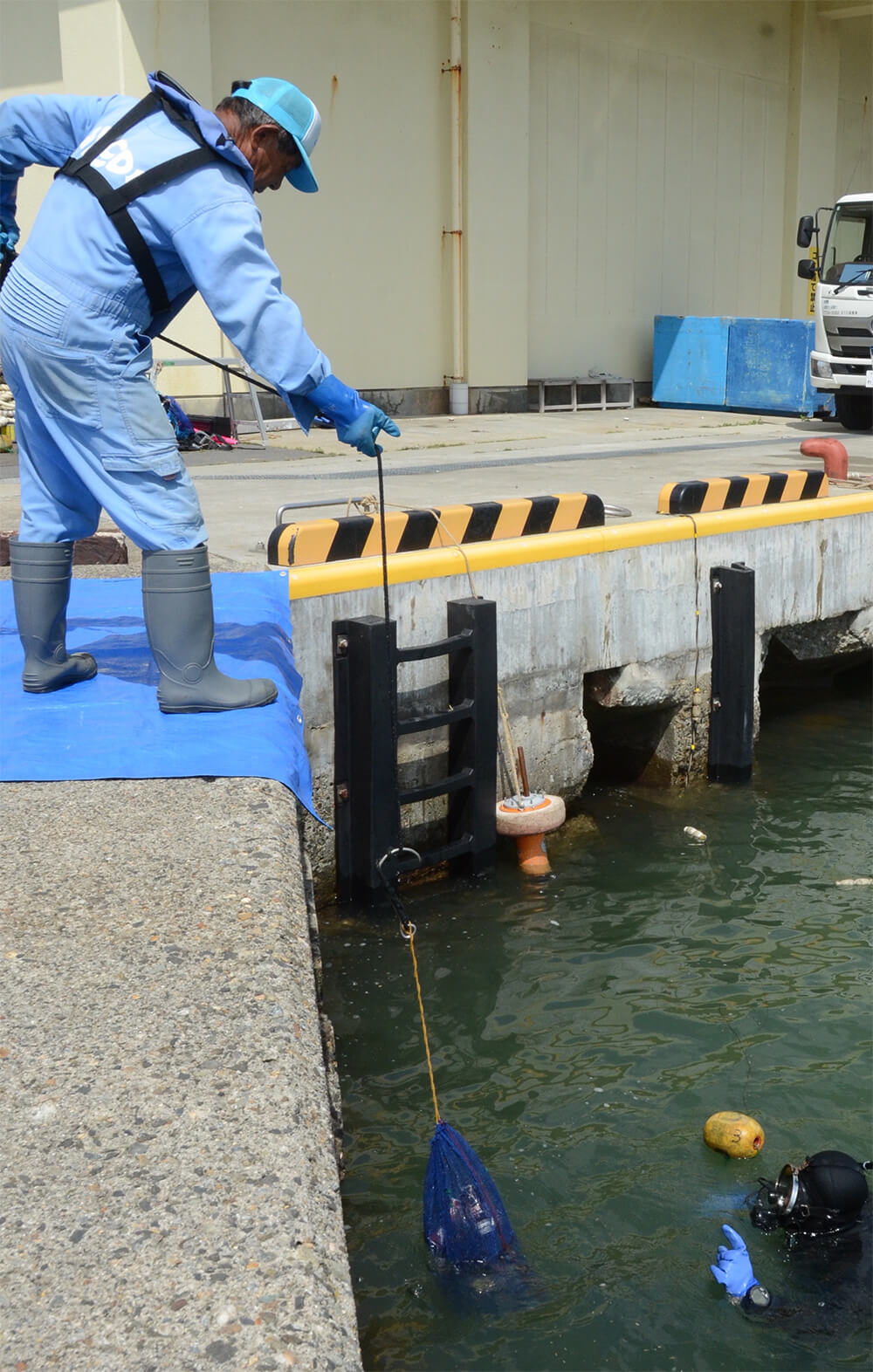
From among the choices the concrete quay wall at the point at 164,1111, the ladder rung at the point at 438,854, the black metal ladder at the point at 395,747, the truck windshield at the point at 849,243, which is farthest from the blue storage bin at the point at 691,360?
the concrete quay wall at the point at 164,1111

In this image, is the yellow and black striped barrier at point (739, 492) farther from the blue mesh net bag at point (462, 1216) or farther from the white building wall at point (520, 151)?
the white building wall at point (520, 151)

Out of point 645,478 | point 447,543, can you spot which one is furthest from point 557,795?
point 645,478

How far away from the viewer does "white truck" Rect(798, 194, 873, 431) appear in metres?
15.2

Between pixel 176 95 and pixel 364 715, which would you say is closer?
pixel 176 95

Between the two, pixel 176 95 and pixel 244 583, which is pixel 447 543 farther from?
pixel 176 95

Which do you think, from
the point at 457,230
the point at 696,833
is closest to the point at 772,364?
the point at 457,230

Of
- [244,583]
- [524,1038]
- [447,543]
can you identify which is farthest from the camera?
[447,543]

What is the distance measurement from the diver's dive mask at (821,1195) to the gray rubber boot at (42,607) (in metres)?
2.71

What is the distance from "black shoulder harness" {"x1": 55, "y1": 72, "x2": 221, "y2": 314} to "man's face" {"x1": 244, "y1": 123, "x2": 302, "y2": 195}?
0.18 meters

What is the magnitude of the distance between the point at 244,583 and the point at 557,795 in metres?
2.56

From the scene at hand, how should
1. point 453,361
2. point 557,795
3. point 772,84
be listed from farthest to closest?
point 772,84, point 453,361, point 557,795

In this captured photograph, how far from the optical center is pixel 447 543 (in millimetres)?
7129

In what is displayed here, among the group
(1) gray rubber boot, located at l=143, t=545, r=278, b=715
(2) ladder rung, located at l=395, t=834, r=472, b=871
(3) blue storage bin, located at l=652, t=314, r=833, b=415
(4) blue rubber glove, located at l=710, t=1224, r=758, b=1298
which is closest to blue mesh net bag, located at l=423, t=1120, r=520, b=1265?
(4) blue rubber glove, located at l=710, t=1224, r=758, b=1298

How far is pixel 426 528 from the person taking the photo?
23.0ft
